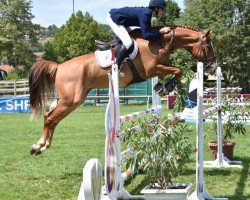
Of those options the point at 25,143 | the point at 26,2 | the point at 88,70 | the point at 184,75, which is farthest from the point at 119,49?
the point at 26,2

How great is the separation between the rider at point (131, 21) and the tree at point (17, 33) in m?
35.8

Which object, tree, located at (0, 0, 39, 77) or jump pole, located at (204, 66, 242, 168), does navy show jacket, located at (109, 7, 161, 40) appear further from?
tree, located at (0, 0, 39, 77)

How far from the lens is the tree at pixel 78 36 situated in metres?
38.9

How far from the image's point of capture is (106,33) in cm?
4053

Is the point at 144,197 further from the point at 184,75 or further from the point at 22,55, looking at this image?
the point at 22,55

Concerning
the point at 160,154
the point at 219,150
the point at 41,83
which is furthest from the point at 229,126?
the point at 160,154

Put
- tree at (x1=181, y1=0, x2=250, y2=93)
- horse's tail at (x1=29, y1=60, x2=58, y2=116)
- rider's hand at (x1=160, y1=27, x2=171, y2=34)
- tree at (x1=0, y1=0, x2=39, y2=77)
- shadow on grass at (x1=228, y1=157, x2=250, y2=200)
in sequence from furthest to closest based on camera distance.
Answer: tree at (x1=0, y1=0, x2=39, y2=77)
tree at (x1=181, y1=0, x2=250, y2=93)
horse's tail at (x1=29, y1=60, x2=58, y2=116)
rider's hand at (x1=160, y1=27, x2=171, y2=34)
shadow on grass at (x1=228, y1=157, x2=250, y2=200)

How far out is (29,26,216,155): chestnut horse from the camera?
562cm

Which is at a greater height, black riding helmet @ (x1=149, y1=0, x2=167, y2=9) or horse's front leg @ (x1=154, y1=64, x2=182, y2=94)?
black riding helmet @ (x1=149, y1=0, x2=167, y2=9)

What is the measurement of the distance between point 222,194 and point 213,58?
1592mm

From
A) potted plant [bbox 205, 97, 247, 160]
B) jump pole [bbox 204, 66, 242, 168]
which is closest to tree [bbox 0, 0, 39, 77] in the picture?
potted plant [bbox 205, 97, 247, 160]

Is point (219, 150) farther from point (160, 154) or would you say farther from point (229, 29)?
point (229, 29)

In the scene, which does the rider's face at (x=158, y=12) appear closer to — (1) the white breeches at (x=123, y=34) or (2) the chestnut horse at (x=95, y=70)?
(2) the chestnut horse at (x=95, y=70)

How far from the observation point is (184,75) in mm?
5895
